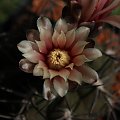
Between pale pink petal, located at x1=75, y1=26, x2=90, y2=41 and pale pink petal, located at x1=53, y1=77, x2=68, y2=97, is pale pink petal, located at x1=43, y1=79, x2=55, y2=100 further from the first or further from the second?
pale pink petal, located at x1=75, y1=26, x2=90, y2=41

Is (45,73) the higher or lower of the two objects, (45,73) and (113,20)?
the lower

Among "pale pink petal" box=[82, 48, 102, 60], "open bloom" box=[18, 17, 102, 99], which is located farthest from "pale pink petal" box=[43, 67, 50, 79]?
"pale pink petal" box=[82, 48, 102, 60]

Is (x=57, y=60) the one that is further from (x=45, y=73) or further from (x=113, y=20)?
(x=113, y=20)

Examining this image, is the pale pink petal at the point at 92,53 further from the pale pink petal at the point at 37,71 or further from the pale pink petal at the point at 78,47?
the pale pink petal at the point at 37,71

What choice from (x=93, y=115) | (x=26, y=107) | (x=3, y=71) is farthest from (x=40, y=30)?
(x=3, y=71)

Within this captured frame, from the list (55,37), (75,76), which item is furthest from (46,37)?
(75,76)

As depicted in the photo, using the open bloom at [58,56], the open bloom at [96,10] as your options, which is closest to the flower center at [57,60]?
the open bloom at [58,56]

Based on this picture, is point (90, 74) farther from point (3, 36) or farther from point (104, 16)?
point (3, 36)
